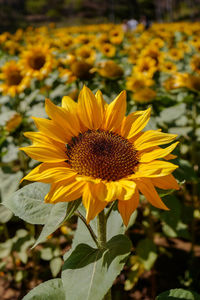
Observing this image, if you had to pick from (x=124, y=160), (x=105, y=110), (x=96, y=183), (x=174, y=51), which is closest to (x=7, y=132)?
(x=105, y=110)

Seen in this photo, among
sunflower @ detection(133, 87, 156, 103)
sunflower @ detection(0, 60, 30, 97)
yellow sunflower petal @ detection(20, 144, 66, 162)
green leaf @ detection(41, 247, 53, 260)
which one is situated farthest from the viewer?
sunflower @ detection(0, 60, 30, 97)

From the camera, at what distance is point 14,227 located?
2906 mm

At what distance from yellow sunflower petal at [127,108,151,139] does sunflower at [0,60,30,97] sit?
1.87 metres

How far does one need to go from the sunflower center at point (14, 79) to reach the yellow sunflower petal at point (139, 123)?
2.05 metres

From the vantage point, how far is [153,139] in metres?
1.01

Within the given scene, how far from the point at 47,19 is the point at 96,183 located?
34.0 metres

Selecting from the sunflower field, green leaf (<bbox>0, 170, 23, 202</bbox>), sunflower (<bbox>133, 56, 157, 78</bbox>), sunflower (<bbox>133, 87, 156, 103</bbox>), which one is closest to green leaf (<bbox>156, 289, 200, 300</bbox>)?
the sunflower field

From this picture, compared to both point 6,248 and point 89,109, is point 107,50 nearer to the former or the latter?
point 6,248

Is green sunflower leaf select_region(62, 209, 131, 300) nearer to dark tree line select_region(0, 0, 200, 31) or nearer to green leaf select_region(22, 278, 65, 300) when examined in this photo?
green leaf select_region(22, 278, 65, 300)

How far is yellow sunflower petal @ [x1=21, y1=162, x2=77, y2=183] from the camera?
0.83 m

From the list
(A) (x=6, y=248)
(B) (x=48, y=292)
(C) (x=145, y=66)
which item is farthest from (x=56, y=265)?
(C) (x=145, y=66)

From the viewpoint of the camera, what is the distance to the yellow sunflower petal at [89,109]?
108 centimetres

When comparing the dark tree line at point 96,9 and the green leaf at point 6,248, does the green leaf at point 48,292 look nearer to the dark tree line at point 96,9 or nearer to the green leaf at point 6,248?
the green leaf at point 6,248

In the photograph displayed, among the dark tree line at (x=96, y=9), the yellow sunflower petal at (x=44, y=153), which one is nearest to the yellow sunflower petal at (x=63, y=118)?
the yellow sunflower petal at (x=44, y=153)
